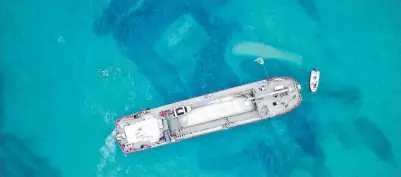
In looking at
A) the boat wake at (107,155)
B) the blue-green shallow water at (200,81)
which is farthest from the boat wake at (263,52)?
the boat wake at (107,155)

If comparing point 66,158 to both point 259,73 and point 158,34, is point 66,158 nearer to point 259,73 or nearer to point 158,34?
point 158,34

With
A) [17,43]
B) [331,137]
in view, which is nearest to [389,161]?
[331,137]

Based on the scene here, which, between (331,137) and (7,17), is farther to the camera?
(7,17)

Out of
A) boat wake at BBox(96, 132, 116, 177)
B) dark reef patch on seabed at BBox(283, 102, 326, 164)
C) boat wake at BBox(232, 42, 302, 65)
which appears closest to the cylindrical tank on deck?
dark reef patch on seabed at BBox(283, 102, 326, 164)

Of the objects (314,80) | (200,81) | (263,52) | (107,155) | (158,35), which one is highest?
(158,35)

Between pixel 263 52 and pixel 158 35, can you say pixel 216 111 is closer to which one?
pixel 263 52

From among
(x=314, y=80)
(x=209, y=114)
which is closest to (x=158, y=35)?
(x=209, y=114)

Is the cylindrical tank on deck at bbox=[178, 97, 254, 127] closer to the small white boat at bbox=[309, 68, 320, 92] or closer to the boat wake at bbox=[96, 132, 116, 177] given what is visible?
the small white boat at bbox=[309, 68, 320, 92]
